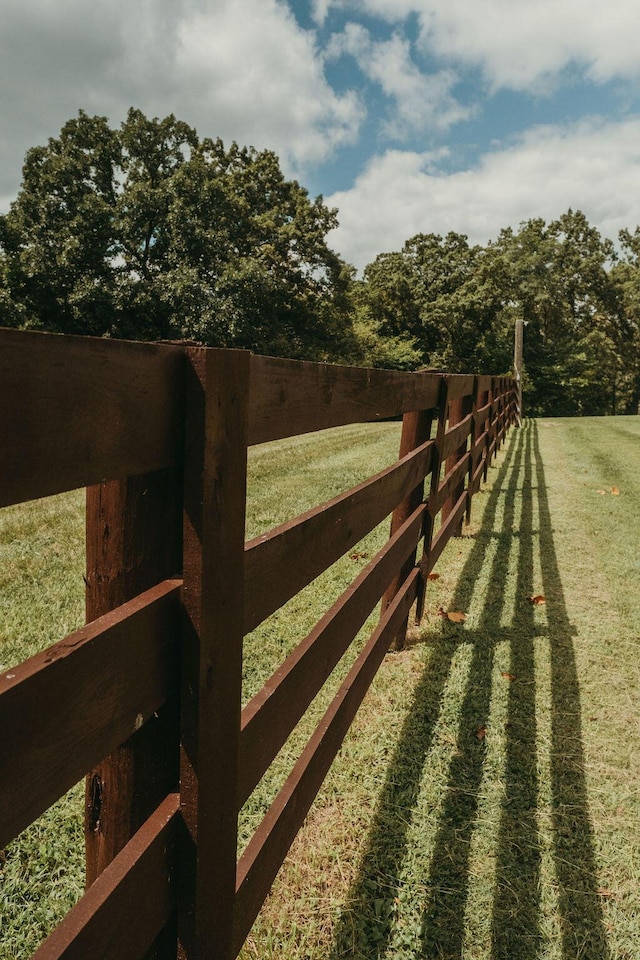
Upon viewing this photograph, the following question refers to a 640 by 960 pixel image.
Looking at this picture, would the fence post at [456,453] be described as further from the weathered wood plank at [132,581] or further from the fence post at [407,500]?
the weathered wood plank at [132,581]

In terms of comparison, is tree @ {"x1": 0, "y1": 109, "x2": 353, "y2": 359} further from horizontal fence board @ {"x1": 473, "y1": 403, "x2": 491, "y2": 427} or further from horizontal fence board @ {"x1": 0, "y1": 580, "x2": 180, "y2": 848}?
horizontal fence board @ {"x1": 0, "y1": 580, "x2": 180, "y2": 848}

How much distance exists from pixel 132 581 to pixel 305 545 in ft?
2.34

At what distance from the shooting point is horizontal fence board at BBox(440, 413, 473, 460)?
4082mm

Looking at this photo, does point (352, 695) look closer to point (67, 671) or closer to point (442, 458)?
point (67, 671)

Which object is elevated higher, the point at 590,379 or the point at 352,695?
the point at 590,379

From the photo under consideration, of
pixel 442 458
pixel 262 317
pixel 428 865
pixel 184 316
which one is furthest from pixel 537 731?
pixel 262 317

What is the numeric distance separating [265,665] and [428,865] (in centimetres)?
135

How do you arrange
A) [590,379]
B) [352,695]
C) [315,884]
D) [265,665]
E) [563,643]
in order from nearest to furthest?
[315,884], [352,695], [265,665], [563,643], [590,379]

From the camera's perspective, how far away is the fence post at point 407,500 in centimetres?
333

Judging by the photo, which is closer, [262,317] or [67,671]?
[67,671]

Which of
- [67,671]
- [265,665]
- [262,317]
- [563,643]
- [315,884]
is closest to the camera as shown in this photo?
[67,671]

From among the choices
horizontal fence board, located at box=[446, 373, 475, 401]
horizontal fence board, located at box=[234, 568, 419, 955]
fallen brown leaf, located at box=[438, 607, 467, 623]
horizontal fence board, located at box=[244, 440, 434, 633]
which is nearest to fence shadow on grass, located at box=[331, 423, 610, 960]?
fallen brown leaf, located at box=[438, 607, 467, 623]

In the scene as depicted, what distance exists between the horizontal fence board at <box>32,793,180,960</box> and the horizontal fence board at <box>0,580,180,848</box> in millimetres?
216

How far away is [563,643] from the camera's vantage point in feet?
11.9
